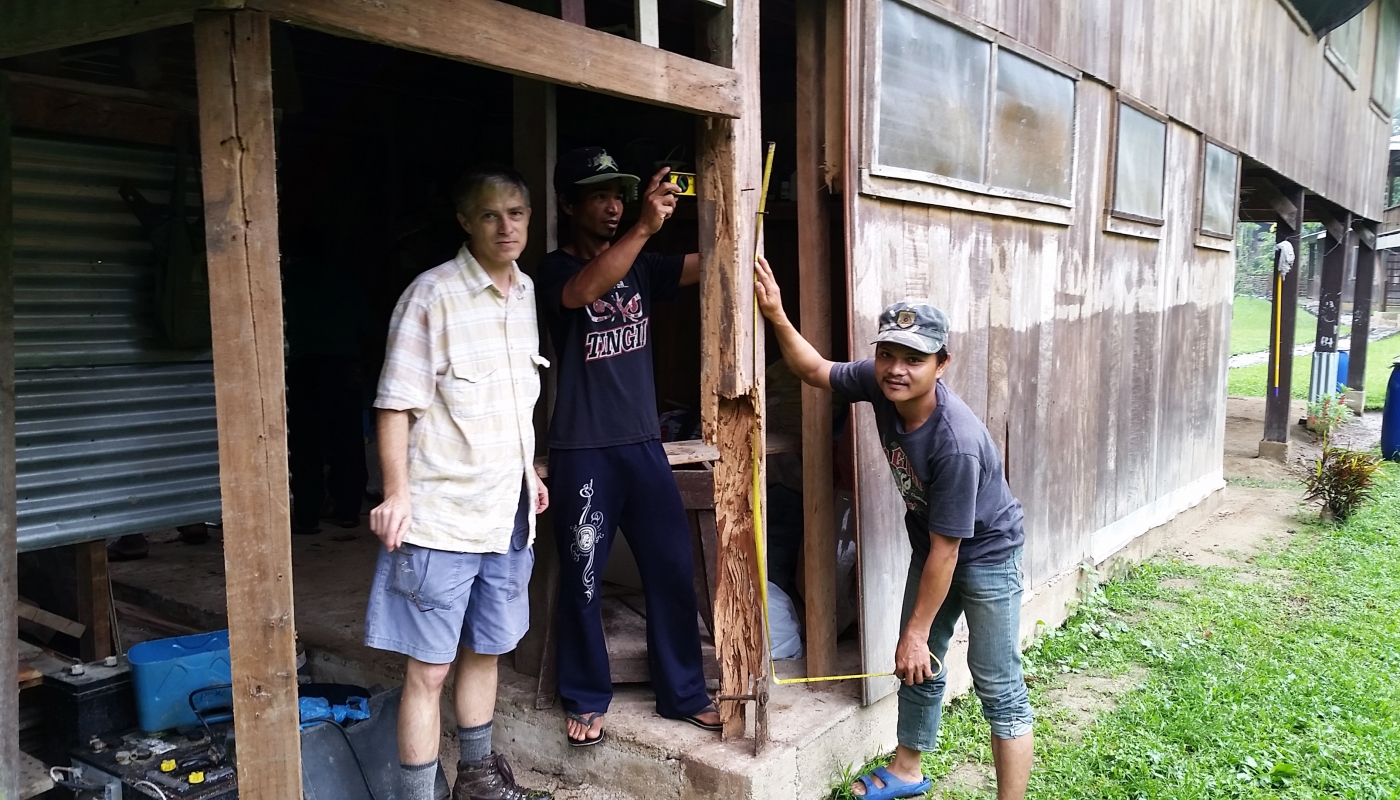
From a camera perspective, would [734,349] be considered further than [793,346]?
No

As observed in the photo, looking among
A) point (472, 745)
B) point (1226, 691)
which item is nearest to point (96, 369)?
point (472, 745)

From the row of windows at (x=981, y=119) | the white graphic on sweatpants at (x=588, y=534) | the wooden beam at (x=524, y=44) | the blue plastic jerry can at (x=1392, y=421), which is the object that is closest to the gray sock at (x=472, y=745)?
the white graphic on sweatpants at (x=588, y=534)

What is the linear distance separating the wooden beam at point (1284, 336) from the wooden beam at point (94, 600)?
10.8m

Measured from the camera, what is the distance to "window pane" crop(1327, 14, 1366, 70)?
1136 centimetres

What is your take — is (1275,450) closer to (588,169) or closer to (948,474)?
(948,474)

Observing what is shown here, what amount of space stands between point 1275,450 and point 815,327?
32.7 ft

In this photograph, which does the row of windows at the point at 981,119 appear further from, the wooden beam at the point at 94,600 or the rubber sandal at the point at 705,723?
the wooden beam at the point at 94,600

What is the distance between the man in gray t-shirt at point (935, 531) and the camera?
3.08 metres

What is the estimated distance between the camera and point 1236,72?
27.4 feet

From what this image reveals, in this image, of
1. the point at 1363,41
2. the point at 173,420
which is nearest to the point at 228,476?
the point at 173,420

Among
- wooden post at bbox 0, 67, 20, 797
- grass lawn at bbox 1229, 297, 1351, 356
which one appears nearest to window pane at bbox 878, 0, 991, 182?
wooden post at bbox 0, 67, 20, 797

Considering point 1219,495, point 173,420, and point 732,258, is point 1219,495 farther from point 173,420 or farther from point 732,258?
point 173,420

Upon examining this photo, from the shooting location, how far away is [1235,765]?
12.8 feet

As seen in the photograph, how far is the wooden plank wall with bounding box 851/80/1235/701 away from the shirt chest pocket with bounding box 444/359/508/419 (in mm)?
1462
